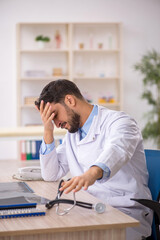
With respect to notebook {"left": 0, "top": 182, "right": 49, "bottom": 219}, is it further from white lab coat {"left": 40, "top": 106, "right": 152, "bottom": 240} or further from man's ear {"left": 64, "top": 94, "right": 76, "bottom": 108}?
man's ear {"left": 64, "top": 94, "right": 76, "bottom": 108}

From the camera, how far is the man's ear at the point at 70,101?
1815 mm

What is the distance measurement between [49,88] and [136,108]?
15.8 ft

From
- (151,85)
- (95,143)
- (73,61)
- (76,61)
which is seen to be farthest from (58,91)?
(76,61)

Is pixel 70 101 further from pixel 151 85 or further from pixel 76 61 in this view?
pixel 76 61

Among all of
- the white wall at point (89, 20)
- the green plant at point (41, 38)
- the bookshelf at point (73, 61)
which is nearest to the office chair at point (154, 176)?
the bookshelf at point (73, 61)

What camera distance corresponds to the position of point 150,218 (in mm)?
1816

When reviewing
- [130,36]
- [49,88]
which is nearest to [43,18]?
[130,36]

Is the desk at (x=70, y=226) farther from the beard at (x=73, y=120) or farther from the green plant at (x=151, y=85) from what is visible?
the green plant at (x=151, y=85)

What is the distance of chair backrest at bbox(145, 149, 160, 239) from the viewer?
5.99ft

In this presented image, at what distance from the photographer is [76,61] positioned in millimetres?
6332

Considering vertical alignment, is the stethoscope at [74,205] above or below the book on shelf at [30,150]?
above

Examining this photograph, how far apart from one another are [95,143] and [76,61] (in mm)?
4591

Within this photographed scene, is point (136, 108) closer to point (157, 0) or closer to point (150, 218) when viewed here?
point (157, 0)

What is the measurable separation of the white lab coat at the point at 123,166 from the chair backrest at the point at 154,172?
0.03 metres
